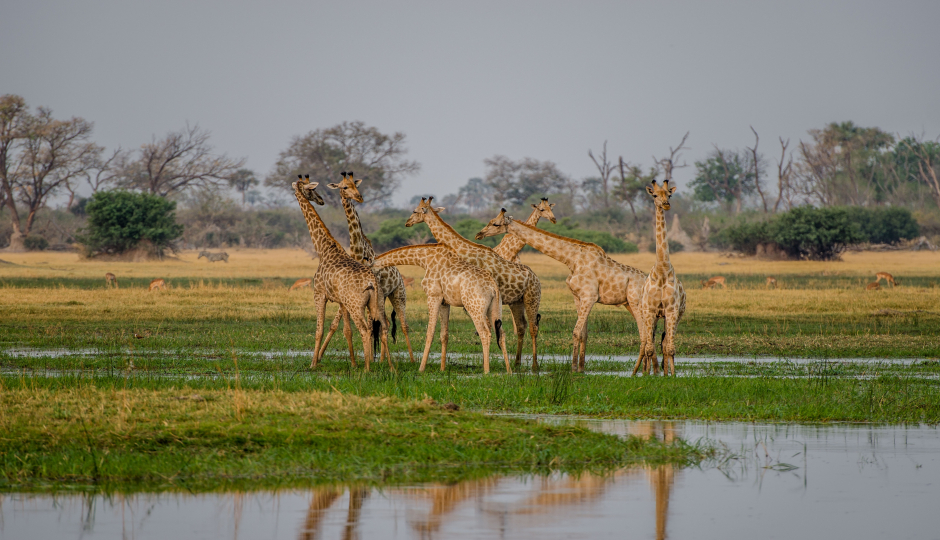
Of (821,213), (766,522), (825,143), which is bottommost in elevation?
(766,522)

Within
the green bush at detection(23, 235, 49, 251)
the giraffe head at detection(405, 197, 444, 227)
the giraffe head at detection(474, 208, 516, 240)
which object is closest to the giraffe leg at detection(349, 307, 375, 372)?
the giraffe head at detection(405, 197, 444, 227)

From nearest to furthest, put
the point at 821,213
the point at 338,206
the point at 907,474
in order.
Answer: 1. the point at 907,474
2. the point at 821,213
3. the point at 338,206

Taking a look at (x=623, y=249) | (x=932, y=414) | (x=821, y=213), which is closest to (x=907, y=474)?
(x=932, y=414)

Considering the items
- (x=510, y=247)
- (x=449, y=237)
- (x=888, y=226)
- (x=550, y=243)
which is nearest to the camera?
(x=550, y=243)

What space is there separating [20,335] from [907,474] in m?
14.5

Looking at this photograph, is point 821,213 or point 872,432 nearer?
point 872,432

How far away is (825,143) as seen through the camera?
84.8 metres

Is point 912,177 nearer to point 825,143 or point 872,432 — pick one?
point 825,143

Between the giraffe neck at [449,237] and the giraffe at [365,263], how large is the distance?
2.68ft

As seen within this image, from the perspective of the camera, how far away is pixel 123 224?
5184 centimetres

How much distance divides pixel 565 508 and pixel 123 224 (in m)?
49.2

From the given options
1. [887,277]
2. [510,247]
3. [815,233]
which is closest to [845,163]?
[815,233]

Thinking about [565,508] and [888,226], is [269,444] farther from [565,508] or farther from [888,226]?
[888,226]

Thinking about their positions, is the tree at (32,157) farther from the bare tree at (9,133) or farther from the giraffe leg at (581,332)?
the giraffe leg at (581,332)
